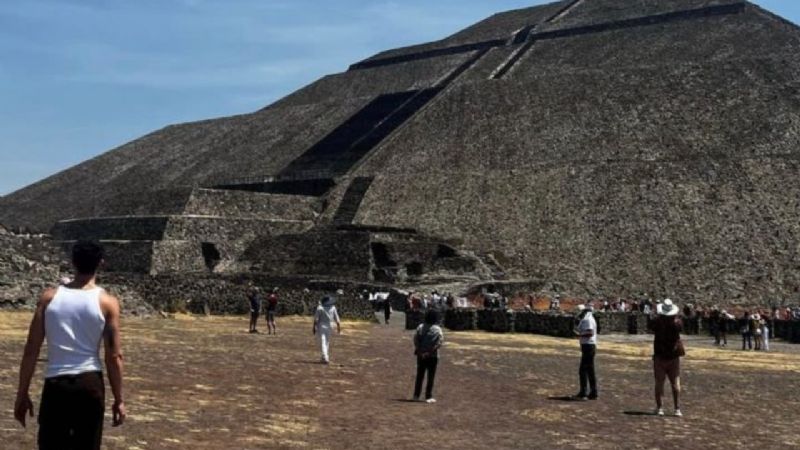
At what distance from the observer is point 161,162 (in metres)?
81.0

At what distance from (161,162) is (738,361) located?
6578 cm

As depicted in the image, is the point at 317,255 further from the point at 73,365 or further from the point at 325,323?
the point at 73,365

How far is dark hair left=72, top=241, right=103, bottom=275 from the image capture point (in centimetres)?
593

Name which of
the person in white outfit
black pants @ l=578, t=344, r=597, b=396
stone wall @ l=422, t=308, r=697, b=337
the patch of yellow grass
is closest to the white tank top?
the patch of yellow grass

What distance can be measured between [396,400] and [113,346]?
759 cm

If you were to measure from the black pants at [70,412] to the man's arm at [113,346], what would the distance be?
135 millimetres

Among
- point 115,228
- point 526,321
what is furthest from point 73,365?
point 115,228

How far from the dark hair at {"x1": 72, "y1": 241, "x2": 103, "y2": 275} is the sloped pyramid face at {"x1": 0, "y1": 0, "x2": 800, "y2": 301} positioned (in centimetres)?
3541

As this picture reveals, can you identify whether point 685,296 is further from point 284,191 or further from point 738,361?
point 284,191

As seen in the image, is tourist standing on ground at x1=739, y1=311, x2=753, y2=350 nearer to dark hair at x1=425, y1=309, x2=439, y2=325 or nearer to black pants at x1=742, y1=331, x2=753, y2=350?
black pants at x1=742, y1=331, x2=753, y2=350

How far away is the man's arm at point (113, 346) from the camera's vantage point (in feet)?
19.4

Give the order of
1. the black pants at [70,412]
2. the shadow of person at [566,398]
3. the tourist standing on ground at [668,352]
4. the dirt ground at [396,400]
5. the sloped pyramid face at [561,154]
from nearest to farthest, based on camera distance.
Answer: the black pants at [70,412]
the dirt ground at [396,400]
the tourist standing on ground at [668,352]
the shadow of person at [566,398]
the sloped pyramid face at [561,154]

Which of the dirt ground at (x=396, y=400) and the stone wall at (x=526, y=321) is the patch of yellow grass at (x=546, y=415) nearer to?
the dirt ground at (x=396, y=400)

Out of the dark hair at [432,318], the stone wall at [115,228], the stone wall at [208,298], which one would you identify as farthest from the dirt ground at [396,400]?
the stone wall at [115,228]
